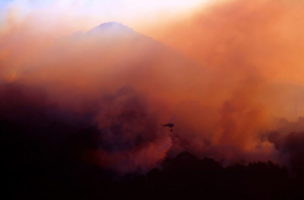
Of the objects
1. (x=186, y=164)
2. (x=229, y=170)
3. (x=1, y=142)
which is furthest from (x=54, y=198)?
(x=229, y=170)

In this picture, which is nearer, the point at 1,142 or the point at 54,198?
the point at 54,198

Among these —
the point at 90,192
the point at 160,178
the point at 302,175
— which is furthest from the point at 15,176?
the point at 302,175

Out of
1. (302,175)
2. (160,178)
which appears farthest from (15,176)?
(302,175)

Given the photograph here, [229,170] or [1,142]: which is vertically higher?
[1,142]

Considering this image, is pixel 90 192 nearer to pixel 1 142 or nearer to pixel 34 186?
pixel 34 186

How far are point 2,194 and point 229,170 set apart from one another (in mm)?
24328

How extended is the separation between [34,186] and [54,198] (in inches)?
96.3

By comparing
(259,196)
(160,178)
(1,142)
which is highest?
(1,142)

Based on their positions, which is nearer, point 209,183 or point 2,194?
point 2,194

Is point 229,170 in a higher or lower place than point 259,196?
higher

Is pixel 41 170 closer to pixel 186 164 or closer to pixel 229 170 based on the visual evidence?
pixel 186 164

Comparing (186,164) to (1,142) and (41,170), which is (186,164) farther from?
(1,142)

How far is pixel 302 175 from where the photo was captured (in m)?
40.7

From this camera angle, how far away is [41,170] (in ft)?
141
